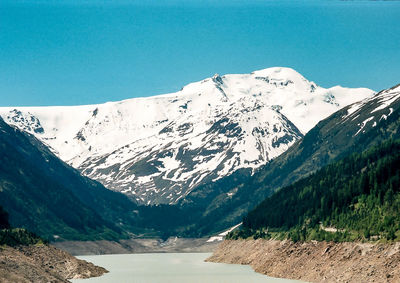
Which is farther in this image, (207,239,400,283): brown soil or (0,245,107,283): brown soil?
(207,239,400,283): brown soil

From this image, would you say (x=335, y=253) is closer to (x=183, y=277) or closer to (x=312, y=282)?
(x=312, y=282)

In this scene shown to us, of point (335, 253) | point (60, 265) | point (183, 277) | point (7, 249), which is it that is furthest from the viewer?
point (183, 277)

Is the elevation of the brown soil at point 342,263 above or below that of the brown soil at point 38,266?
below

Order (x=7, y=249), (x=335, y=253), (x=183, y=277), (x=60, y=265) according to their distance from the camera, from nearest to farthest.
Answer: (x=7, y=249), (x=335, y=253), (x=60, y=265), (x=183, y=277)

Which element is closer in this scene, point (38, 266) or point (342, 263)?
point (38, 266)

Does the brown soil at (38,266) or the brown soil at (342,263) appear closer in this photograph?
the brown soil at (38,266)

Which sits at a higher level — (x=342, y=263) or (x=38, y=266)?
(x=38, y=266)

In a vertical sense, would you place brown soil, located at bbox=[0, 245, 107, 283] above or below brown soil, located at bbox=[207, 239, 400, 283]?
above

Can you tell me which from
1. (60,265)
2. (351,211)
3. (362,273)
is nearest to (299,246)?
(351,211)
